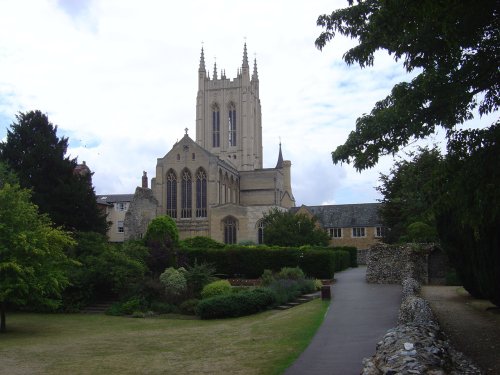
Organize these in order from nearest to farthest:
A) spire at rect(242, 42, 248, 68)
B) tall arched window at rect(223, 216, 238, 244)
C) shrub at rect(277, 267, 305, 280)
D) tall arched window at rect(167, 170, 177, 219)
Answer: shrub at rect(277, 267, 305, 280) < tall arched window at rect(223, 216, 238, 244) < tall arched window at rect(167, 170, 177, 219) < spire at rect(242, 42, 248, 68)

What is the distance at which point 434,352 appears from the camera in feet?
27.2

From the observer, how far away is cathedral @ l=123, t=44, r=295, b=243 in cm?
7050

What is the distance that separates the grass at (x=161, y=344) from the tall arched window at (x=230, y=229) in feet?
148

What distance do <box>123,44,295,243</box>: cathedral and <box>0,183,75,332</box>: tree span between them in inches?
1699

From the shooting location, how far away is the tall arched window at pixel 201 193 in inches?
2931

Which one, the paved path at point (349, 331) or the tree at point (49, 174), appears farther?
the tree at point (49, 174)

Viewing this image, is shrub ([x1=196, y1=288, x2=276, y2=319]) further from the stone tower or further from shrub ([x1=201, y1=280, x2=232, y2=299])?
the stone tower

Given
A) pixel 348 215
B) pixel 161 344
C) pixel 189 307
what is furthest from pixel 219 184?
pixel 161 344

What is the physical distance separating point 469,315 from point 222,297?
37.0ft

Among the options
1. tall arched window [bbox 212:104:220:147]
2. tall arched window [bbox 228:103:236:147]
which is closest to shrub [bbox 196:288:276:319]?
tall arched window [bbox 228:103:236:147]

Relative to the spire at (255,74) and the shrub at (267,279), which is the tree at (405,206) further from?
the spire at (255,74)

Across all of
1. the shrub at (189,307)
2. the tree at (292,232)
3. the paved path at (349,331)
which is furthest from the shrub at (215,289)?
the tree at (292,232)

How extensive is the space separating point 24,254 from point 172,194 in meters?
53.8

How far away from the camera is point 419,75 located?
1110cm
